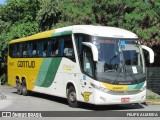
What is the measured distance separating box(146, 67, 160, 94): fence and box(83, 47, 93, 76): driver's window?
7707 mm

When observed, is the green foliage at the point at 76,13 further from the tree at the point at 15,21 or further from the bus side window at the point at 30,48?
the tree at the point at 15,21

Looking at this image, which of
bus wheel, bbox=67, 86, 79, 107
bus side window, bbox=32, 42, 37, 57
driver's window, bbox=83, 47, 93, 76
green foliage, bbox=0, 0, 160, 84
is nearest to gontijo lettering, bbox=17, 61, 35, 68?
bus side window, bbox=32, 42, 37, 57

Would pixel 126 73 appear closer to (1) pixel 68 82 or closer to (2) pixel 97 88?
(2) pixel 97 88

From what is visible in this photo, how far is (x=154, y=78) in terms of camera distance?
77.5 ft

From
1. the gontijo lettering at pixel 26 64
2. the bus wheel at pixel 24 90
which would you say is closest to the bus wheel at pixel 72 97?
the gontijo lettering at pixel 26 64

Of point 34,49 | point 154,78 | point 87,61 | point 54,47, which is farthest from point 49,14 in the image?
point 87,61

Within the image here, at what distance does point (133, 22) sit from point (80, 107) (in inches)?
376

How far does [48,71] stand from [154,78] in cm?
636

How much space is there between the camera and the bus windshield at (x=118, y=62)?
16016 mm

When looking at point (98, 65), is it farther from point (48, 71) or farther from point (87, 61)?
point (48, 71)

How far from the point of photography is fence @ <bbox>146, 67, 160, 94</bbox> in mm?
23391

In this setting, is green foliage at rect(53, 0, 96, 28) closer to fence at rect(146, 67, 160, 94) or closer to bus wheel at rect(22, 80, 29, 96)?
fence at rect(146, 67, 160, 94)

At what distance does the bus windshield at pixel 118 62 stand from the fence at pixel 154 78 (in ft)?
22.1

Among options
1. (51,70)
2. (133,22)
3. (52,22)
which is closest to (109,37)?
(51,70)
